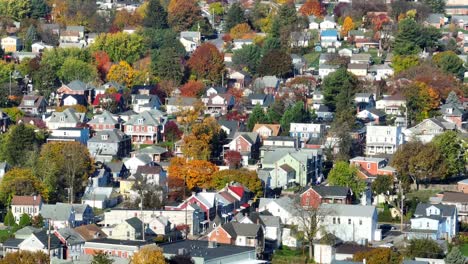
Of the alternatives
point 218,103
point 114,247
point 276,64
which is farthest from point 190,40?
point 114,247

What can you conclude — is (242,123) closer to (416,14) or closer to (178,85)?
(178,85)

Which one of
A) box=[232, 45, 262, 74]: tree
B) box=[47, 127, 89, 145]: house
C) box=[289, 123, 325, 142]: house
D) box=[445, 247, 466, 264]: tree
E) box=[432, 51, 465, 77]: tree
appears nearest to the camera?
box=[445, 247, 466, 264]: tree

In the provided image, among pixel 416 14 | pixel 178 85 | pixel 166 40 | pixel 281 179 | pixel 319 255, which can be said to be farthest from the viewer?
pixel 416 14

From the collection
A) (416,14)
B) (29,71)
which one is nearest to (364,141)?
(29,71)

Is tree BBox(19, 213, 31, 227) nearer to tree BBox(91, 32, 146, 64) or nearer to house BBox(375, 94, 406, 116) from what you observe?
house BBox(375, 94, 406, 116)

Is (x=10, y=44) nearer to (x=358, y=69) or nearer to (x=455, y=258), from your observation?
(x=358, y=69)

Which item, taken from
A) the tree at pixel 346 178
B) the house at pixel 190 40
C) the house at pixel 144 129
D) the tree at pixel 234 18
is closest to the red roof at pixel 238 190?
A: the tree at pixel 346 178

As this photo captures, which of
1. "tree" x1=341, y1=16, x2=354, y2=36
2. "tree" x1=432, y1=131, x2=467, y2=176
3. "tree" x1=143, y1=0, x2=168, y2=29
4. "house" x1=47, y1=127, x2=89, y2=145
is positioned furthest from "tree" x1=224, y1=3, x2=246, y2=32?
"tree" x1=432, y1=131, x2=467, y2=176
